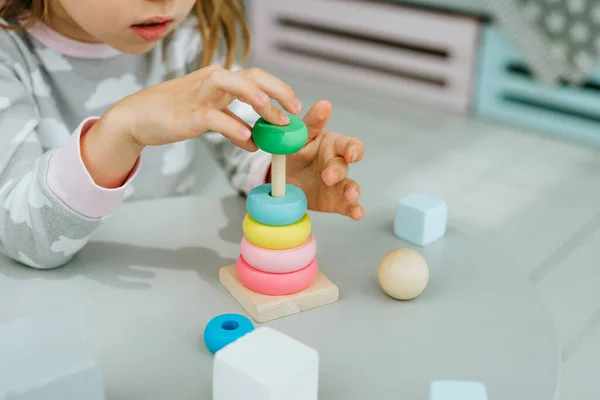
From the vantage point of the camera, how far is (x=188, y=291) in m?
0.61

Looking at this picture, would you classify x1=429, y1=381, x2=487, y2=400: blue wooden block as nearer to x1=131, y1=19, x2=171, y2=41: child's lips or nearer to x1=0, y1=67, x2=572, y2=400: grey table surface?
x1=0, y1=67, x2=572, y2=400: grey table surface

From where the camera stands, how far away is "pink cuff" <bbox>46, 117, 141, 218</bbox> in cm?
59

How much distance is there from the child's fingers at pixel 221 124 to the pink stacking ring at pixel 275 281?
109mm

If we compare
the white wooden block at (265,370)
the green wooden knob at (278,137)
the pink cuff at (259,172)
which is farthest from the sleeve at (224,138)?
the white wooden block at (265,370)

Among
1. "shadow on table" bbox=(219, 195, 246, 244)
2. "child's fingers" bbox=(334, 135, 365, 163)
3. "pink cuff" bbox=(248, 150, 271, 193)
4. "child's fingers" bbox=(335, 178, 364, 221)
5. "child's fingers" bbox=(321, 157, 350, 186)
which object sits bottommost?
"shadow on table" bbox=(219, 195, 246, 244)

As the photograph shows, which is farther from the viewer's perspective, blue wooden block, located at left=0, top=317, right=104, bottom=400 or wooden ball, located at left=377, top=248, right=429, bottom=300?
wooden ball, located at left=377, top=248, right=429, bottom=300

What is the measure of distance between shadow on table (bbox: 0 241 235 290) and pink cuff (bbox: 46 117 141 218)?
2.1 inches

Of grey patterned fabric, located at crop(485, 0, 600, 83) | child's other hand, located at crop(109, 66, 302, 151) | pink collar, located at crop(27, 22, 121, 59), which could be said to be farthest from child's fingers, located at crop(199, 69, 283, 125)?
grey patterned fabric, located at crop(485, 0, 600, 83)

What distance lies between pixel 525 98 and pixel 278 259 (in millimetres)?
1364

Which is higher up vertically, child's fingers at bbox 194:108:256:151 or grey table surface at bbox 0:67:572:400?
child's fingers at bbox 194:108:256:151

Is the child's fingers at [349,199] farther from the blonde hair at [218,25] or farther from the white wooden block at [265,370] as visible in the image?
the blonde hair at [218,25]

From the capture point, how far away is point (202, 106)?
56 centimetres

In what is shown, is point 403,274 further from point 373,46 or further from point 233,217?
point 373,46

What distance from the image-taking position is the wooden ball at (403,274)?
59 cm
